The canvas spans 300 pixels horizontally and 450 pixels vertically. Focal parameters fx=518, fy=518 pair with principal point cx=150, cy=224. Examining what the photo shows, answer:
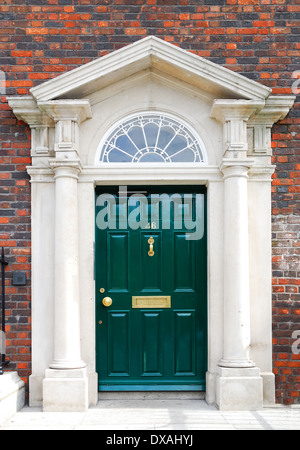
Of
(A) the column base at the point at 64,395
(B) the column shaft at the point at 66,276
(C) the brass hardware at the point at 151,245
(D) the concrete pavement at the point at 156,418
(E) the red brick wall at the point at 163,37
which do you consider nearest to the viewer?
(D) the concrete pavement at the point at 156,418

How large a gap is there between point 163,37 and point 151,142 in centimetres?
110

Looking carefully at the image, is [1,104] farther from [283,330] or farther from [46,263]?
[283,330]

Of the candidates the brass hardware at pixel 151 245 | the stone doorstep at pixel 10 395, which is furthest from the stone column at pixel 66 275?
the brass hardware at pixel 151 245

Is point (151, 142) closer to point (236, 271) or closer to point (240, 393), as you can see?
point (236, 271)

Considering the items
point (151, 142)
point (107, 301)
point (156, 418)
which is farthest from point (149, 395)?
point (151, 142)

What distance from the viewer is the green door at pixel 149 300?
17.9 ft

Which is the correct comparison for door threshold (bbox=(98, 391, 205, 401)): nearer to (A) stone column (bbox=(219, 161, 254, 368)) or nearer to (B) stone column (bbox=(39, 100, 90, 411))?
(B) stone column (bbox=(39, 100, 90, 411))

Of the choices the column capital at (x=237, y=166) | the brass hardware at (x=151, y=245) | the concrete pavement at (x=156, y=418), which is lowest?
the concrete pavement at (x=156, y=418)

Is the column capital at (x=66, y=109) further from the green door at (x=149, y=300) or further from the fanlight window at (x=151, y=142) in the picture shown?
the green door at (x=149, y=300)

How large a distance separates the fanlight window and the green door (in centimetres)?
36

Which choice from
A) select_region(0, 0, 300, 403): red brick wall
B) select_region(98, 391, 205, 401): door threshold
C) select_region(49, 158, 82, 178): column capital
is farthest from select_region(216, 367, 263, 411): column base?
select_region(49, 158, 82, 178): column capital

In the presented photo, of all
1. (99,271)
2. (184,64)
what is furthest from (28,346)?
(184,64)

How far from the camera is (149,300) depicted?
5.48 metres

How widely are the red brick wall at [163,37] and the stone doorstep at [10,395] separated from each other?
3.61 ft
